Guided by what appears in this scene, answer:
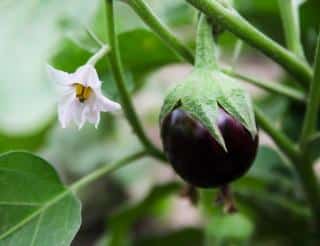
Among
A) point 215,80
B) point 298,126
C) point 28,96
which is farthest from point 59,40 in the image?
point 298,126

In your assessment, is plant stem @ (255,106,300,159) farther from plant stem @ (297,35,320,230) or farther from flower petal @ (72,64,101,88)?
flower petal @ (72,64,101,88)

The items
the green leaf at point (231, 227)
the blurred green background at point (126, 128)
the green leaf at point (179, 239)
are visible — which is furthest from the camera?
the green leaf at point (179, 239)

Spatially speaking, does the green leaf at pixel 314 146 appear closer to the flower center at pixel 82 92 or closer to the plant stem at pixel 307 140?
the plant stem at pixel 307 140

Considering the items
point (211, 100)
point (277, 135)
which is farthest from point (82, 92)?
point (277, 135)

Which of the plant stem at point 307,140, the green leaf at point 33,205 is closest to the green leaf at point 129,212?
the plant stem at point 307,140

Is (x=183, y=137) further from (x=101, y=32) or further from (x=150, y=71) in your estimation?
(x=101, y=32)

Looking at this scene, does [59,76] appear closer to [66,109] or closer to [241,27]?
[66,109]
